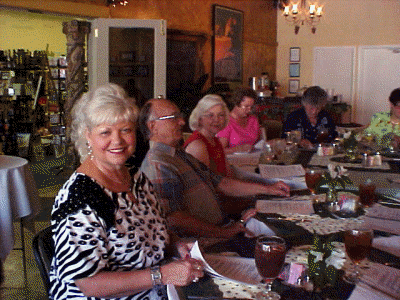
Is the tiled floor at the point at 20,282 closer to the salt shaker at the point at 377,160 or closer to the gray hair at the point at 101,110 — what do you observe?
the gray hair at the point at 101,110

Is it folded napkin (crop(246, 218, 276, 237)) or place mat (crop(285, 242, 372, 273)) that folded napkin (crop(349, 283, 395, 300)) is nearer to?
place mat (crop(285, 242, 372, 273))

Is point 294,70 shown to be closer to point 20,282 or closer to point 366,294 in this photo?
point 20,282

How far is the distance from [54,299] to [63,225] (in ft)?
1.04

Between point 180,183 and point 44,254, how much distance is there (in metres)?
0.85

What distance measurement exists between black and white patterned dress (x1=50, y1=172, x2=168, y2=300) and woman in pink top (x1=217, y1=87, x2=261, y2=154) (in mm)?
2837

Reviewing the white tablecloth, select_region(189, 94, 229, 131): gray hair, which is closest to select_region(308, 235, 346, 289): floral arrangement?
select_region(189, 94, 229, 131): gray hair

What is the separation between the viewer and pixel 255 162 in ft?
11.6

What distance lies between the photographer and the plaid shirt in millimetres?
2322

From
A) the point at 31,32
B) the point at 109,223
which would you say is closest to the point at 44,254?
the point at 109,223

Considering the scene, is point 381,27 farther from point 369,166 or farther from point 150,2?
point 369,166

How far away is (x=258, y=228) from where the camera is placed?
6.66ft

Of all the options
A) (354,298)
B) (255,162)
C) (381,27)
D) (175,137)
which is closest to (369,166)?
(255,162)

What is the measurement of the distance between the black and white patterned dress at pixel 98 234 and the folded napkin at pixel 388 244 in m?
0.73

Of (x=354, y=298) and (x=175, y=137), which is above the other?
(x=175, y=137)
